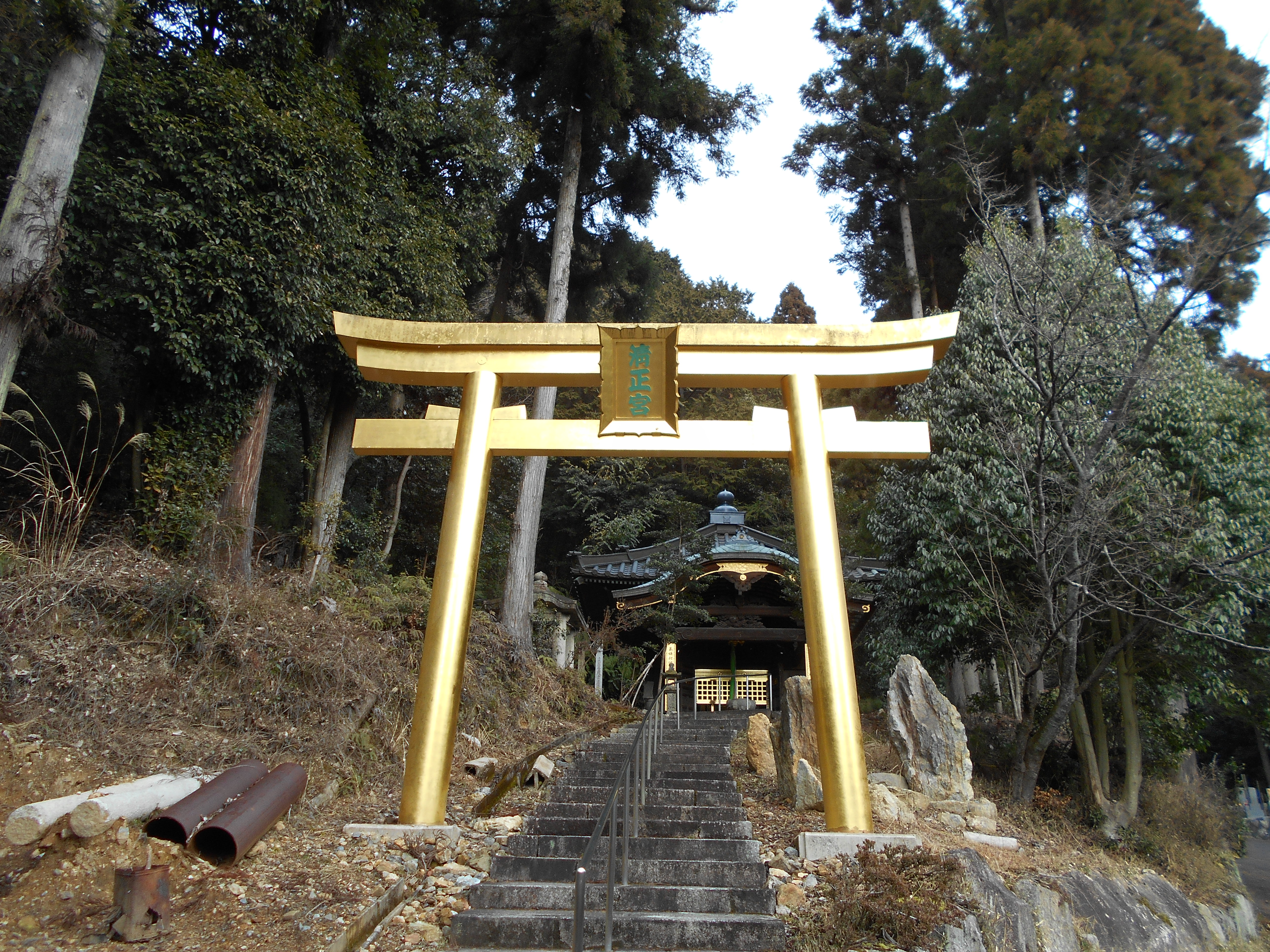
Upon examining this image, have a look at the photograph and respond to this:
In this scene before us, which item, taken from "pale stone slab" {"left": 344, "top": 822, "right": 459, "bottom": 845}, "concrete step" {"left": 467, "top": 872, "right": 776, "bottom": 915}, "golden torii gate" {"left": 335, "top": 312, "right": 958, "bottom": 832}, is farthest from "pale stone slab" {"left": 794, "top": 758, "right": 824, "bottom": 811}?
"pale stone slab" {"left": 344, "top": 822, "right": 459, "bottom": 845}

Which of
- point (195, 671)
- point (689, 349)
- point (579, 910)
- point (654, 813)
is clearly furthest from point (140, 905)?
point (689, 349)

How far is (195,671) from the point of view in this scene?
5.71 metres


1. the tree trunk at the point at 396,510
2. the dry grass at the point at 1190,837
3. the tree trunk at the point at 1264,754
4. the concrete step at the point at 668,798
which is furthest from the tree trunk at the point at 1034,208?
the tree trunk at the point at 1264,754

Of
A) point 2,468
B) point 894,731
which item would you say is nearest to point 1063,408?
point 894,731

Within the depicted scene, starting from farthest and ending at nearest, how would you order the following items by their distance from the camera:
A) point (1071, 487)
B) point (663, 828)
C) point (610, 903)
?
point (1071, 487), point (663, 828), point (610, 903)

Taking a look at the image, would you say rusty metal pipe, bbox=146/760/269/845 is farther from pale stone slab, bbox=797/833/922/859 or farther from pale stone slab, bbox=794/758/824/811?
pale stone slab, bbox=794/758/824/811

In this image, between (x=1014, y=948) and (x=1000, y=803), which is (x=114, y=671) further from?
(x=1000, y=803)

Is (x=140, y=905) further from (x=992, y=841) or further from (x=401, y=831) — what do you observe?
(x=992, y=841)

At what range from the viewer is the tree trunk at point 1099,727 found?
1020 centimetres

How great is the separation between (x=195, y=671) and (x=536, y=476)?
6.93 m

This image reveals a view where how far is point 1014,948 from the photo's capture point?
15.3 ft

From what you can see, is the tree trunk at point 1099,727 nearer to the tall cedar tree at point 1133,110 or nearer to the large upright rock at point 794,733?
the large upright rock at point 794,733

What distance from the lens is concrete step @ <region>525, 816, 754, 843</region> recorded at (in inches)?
212

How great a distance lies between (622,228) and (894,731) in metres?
11.7
